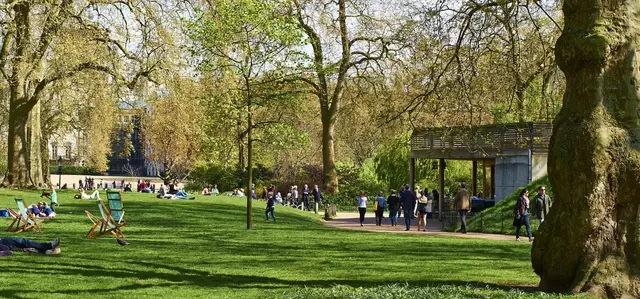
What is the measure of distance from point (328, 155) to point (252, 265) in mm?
38580

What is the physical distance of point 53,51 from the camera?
120 feet

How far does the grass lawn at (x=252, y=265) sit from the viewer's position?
11344mm

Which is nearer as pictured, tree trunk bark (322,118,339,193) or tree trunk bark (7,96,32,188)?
tree trunk bark (7,96,32,188)

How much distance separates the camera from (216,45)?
23.4m

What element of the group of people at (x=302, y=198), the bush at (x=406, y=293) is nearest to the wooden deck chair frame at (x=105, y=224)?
the bush at (x=406, y=293)

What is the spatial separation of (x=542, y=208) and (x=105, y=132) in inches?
1698

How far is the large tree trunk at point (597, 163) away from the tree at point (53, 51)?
1009 inches

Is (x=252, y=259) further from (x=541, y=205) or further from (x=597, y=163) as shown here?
(x=541, y=205)

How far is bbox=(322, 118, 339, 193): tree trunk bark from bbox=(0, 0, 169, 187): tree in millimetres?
17116

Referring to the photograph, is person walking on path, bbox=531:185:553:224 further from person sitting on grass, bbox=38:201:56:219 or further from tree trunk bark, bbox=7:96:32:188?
tree trunk bark, bbox=7:96:32:188

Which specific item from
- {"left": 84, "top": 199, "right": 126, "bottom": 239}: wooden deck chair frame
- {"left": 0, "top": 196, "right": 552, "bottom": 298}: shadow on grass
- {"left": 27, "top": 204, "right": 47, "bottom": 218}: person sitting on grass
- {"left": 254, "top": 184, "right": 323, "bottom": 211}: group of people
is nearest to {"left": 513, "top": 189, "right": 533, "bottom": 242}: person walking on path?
{"left": 0, "top": 196, "right": 552, "bottom": 298}: shadow on grass

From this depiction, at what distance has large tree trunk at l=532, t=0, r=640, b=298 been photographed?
37.0 feet

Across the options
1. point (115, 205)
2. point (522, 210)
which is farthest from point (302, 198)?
point (115, 205)

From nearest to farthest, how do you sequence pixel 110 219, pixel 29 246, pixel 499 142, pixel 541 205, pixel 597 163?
pixel 597 163, pixel 29 246, pixel 110 219, pixel 541 205, pixel 499 142
